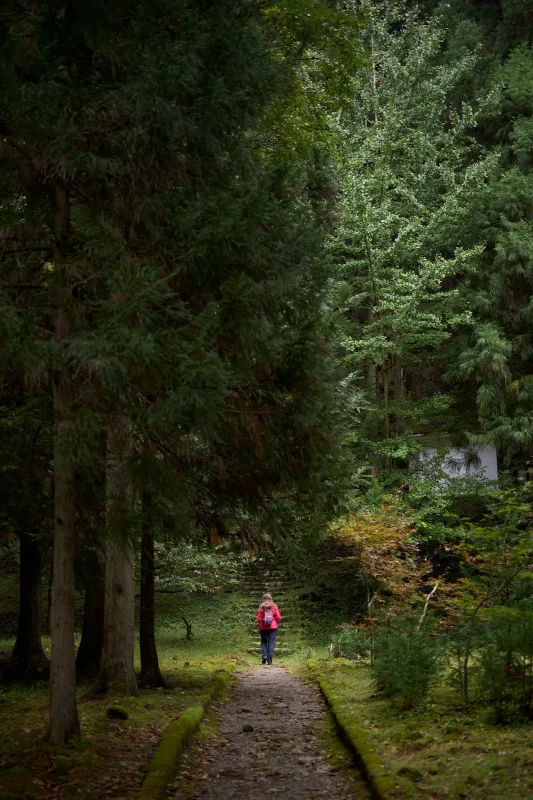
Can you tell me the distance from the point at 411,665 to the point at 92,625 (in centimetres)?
677

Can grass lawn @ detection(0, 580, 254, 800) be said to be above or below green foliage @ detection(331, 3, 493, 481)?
below

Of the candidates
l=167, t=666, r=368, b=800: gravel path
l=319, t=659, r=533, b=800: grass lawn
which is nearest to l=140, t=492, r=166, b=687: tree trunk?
l=167, t=666, r=368, b=800: gravel path

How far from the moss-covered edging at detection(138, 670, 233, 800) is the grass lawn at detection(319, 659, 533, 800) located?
70.5 inches


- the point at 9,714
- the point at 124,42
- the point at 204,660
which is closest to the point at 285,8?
the point at 124,42

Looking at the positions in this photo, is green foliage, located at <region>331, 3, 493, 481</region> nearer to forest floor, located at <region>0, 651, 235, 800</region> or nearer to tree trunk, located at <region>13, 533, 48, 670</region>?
tree trunk, located at <region>13, 533, 48, 670</region>

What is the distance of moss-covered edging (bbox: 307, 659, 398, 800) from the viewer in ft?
19.5

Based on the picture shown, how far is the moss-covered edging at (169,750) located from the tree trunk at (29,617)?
6364mm

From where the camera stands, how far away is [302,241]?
761 centimetres

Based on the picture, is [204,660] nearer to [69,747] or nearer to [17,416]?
[17,416]

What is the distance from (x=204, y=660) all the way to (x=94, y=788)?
11.7m

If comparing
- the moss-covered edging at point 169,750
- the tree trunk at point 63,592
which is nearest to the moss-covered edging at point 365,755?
the moss-covered edging at point 169,750

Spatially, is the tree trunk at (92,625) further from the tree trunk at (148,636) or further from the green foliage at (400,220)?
the green foliage at (400,220)

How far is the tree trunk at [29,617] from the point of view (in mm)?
15602

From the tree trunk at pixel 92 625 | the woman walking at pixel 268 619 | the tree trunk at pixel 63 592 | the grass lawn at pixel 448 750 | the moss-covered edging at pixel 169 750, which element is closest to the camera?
the grass lawn at pixel 448 750
